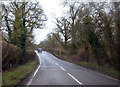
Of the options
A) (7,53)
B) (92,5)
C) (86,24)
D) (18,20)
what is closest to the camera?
(7,53)

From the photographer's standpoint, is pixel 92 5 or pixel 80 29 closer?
pixel 92 5

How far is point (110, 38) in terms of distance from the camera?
1814 cm

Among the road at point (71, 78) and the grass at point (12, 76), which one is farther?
the road at point (71, 78)

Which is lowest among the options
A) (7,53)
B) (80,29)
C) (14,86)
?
(14,86)

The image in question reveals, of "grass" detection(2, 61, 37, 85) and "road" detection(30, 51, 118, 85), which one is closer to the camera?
"grass" detection(2, 61, 37, 85)

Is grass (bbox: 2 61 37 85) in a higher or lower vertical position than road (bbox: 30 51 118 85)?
higher

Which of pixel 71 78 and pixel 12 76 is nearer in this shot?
pixel 12 76

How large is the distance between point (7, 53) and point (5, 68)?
50.4 inches

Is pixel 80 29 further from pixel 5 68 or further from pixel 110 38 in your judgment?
pixel 5 68

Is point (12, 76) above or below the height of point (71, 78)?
above

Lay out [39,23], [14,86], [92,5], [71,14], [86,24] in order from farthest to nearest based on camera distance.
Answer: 1. [71,14]
2. [39,23]
3. [86,24]
4. [92,5]
5. [14,86]

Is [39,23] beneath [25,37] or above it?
above

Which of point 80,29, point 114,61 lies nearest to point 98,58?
point 80,29

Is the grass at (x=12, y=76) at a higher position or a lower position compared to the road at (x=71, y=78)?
higher
